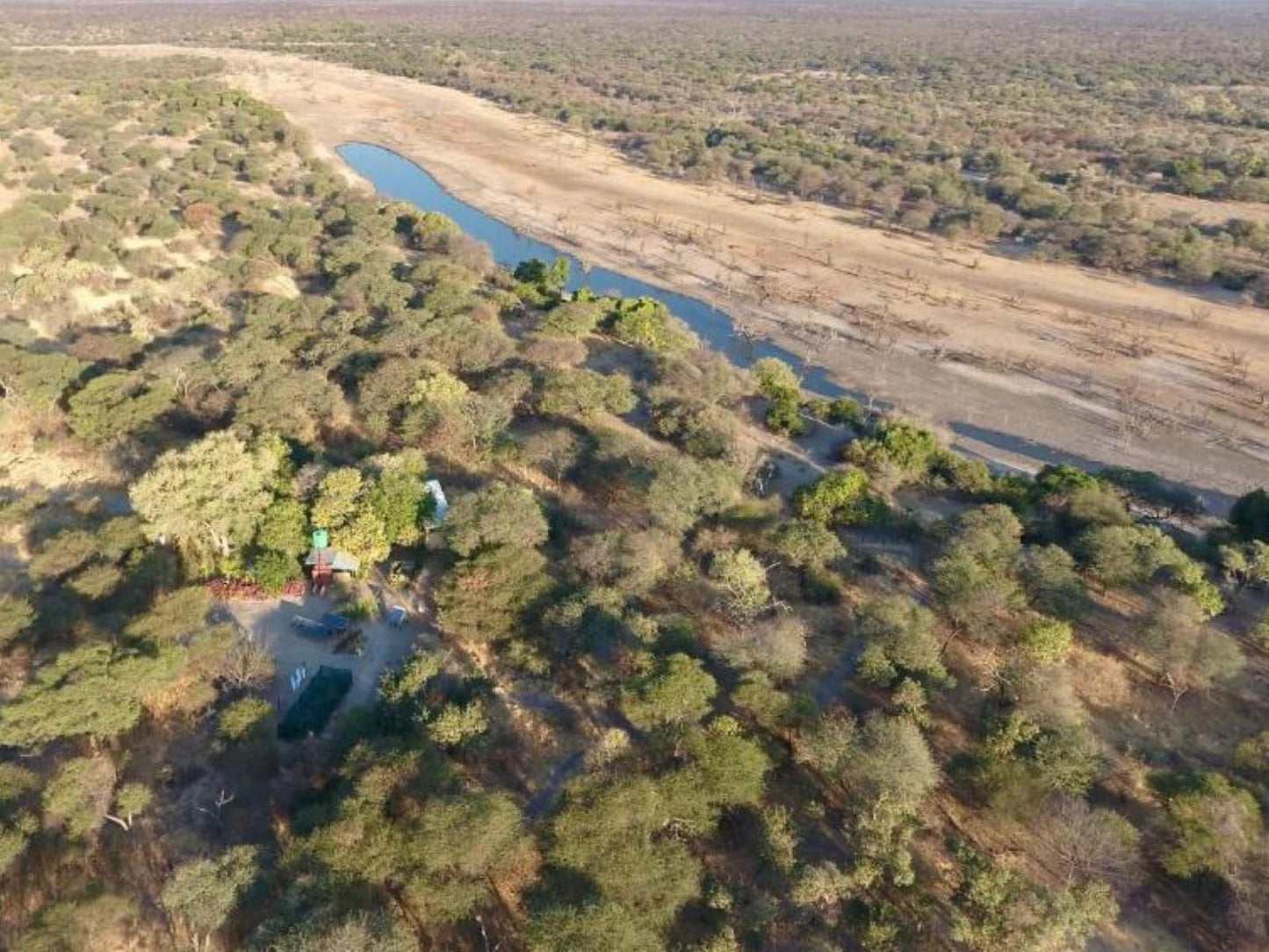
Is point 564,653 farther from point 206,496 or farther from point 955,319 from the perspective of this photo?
point 955,319

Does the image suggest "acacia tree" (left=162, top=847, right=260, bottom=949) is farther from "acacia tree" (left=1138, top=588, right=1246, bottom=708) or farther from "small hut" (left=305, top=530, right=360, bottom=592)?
"acacia tree" (left=1138, top=588, right=1246, bottom=708)

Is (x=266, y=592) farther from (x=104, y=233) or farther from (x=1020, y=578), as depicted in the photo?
(x=104, y=233)

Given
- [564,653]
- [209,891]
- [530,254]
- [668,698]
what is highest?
[668,698]

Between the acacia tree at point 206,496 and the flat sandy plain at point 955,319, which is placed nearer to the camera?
the acacia tree at point 206,496

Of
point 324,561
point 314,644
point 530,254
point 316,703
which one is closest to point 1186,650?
point 316,703

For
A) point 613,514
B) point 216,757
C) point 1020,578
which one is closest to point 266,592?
point 216,757

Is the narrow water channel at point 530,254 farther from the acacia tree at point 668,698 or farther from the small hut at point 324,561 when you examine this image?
the small hut at point 324,561

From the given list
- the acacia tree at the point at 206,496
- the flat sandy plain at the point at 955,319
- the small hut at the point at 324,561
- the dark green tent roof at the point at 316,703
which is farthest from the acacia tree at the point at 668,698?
the flat sandy plain at the point at 955,319

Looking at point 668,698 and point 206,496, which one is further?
point 206,496
